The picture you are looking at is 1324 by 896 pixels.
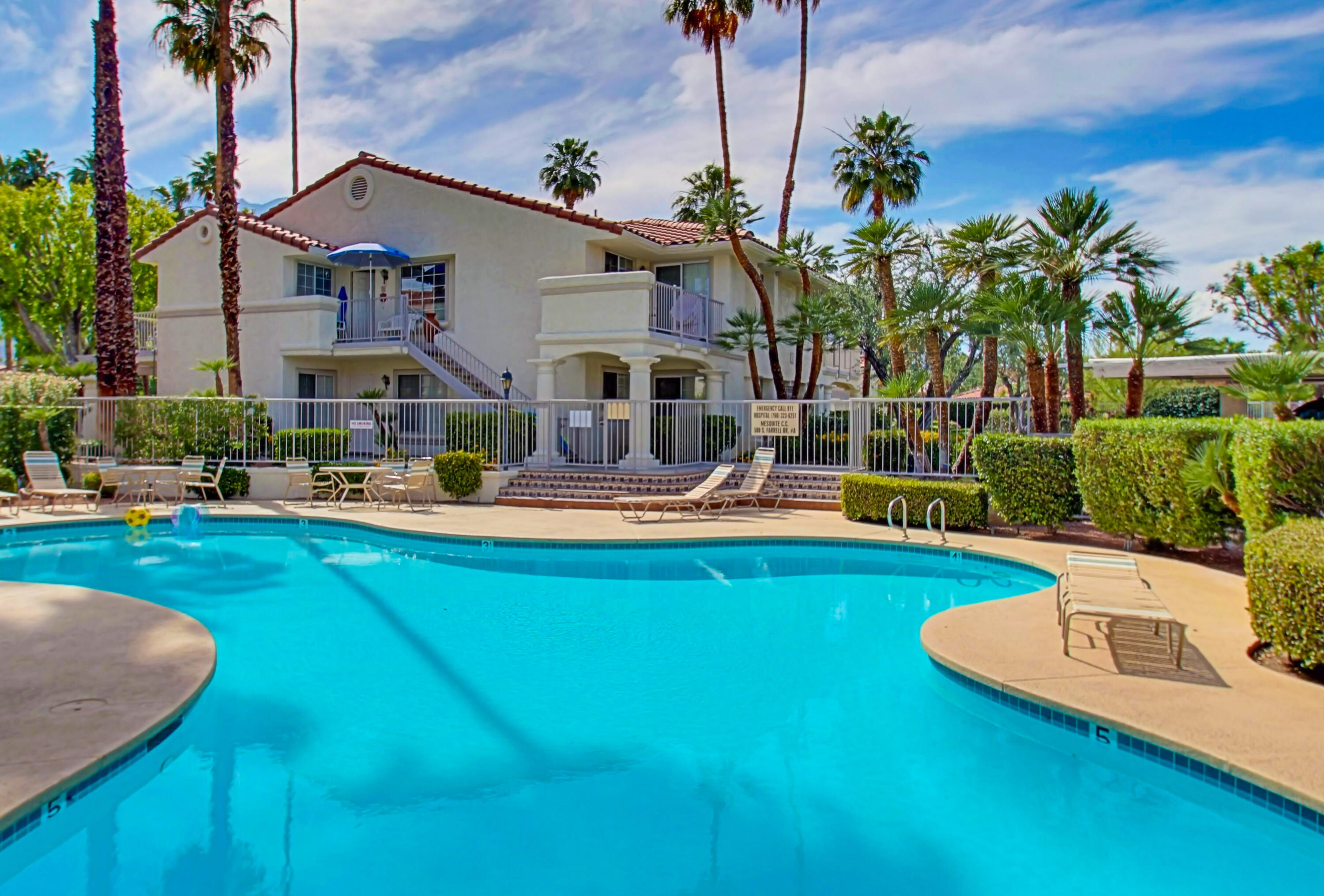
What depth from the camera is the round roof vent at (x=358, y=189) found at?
79.5 feet

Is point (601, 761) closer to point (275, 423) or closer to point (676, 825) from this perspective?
point (676, 825)

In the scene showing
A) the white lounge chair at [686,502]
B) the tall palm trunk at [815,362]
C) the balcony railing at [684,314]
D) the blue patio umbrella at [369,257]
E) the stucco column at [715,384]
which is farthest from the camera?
the stucco column at [715,384]

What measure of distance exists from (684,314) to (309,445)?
31.3ft

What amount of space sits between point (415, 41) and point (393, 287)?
6.85 metres

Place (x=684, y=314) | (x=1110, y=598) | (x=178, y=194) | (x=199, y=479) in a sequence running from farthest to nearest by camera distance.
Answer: (x=178, y=194) < (x=684, y=314) < (x=199, y=479) < (x=1110, y=598)

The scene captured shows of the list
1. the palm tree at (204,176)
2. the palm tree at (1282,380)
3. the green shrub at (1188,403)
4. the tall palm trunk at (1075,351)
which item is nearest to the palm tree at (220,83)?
the tall palm trunk at (1075,351)

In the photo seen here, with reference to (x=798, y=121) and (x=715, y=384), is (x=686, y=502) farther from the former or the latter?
(x=798, y=121)

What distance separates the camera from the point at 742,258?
70.6 ft

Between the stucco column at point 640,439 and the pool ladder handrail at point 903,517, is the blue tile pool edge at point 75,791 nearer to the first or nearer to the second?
the pool ladder handrail at point 903,517

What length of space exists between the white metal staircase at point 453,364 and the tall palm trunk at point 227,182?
13.8 ft

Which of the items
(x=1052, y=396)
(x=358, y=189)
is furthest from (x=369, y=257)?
(x=1052, y=396)

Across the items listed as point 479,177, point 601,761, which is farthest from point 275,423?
point 601,761

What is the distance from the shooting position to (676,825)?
15.1 ft

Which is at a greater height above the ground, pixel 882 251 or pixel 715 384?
pixel 882 251
